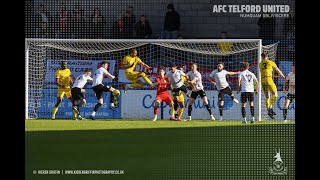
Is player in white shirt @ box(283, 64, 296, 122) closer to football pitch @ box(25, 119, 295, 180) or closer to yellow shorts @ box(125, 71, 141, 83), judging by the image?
football pitch @ box(25, 119, 295, 180)

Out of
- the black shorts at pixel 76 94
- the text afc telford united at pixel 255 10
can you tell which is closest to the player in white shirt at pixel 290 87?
the text afc telford united at pixel 255 10

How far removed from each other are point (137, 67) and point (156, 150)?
687 cm

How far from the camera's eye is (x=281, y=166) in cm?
1031

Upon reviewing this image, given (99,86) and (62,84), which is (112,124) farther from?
(62,84)

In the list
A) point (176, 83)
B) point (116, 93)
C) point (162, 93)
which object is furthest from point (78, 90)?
point (176, 83)

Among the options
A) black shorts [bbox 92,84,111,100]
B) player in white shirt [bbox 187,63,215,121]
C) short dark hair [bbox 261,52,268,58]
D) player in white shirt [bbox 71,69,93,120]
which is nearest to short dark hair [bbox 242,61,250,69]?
short dark hair [bbox 261,52,268,58]

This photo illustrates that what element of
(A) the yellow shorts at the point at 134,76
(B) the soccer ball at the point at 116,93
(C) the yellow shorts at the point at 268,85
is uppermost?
(A) the yellow shorts at the point at 134,76

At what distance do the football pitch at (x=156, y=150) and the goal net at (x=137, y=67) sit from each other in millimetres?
1514

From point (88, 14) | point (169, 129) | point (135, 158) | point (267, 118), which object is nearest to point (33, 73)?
point (88, 14)

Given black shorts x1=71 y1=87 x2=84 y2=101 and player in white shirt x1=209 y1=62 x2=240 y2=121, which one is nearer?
player in white shirt x1=209 y1=62 x2=240 y2=121

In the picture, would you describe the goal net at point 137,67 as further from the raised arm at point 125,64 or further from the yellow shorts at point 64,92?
the yellow shorts at point 64,92

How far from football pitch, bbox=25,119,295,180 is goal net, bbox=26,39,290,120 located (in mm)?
1514

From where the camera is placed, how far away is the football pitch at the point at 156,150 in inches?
397

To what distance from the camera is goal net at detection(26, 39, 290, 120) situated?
60.9ft
